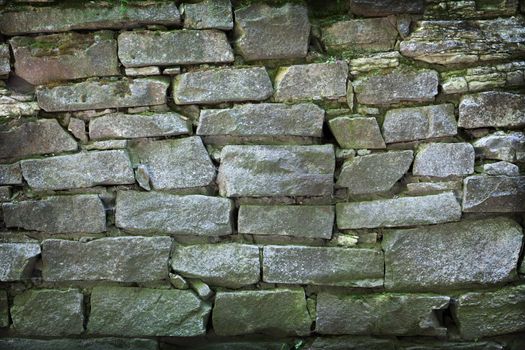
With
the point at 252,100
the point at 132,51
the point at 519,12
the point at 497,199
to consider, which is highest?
the point at 519,12

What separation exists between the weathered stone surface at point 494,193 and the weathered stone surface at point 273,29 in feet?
3.70

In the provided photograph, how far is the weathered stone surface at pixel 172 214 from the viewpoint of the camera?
277 cm

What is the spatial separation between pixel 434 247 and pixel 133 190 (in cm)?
163

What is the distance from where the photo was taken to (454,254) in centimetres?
273

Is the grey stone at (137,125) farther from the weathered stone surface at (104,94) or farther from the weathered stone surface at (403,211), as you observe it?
the weathered stone surface at (403,211)

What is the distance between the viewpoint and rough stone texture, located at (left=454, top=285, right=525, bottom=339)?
273 centimetres

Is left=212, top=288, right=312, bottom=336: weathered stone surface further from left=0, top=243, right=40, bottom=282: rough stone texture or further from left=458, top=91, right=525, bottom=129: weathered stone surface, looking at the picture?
left=458, top=91, right=525, bottom=129: weathered stone surface

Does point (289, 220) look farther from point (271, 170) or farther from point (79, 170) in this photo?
point (79, 170)

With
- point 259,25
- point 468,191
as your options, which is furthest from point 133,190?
point 468,191

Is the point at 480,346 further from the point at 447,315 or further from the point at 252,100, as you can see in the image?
the point at 252,100

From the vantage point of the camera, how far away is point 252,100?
2.76 metres

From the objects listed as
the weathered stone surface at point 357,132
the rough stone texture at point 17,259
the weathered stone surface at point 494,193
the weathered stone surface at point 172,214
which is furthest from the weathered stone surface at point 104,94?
the weathered stone surface at point 494,193

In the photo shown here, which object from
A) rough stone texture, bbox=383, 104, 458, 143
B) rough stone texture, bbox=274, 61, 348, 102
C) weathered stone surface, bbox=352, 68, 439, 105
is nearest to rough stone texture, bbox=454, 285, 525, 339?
rough stone texture, bbox=383, 104, 458, 143

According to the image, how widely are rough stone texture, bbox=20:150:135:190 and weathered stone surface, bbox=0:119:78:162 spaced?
0.18ft
